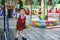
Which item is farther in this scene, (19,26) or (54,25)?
(54,25)

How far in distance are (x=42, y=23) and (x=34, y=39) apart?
4251 millimetres

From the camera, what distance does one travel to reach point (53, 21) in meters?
12.4

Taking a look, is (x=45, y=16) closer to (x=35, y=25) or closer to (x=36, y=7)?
(x=35, y=25)

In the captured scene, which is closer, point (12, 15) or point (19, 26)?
point (19, 26)

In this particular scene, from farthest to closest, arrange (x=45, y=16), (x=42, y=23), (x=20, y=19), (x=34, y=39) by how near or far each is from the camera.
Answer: (x=45, y=16) → (x=42, y=23) → (x=34, y=39) → (x=20, y=19)

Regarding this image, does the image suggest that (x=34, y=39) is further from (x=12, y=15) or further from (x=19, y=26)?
(x=12, y=15)

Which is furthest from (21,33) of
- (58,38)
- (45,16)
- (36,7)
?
(36,7)

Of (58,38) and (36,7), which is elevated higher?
(36,7)

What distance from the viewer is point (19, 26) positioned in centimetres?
740

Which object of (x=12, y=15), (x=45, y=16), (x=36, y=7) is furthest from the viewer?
(x=36, y=7)

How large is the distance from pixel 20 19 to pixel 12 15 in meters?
10.6

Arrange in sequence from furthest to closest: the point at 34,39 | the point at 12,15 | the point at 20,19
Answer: the point at 12,15, the point at 34,39, the point at 20,19

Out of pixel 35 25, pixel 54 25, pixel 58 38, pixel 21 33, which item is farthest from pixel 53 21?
pixel 21 33

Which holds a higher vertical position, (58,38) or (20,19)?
(20,19)
